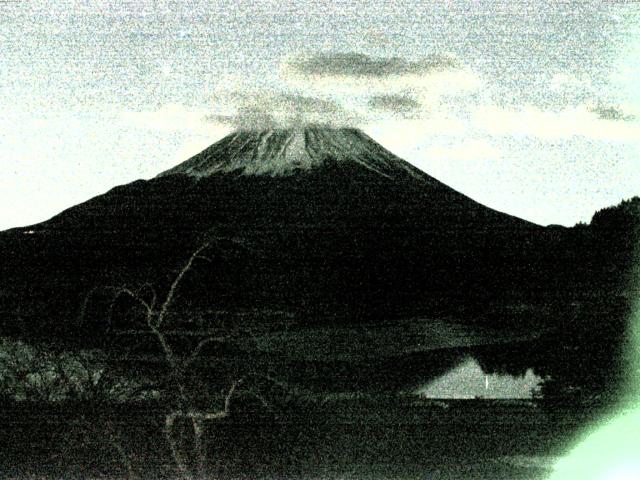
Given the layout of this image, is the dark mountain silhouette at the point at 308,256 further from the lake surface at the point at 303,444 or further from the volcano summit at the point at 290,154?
the lake surface at the point at 303,444

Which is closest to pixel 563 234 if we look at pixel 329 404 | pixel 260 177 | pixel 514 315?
pixel 514 315

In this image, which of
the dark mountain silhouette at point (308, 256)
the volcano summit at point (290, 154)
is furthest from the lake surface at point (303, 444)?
the volcano summit at point (290, 154)

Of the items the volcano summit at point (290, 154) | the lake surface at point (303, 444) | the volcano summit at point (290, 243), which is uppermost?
the volcano summit at point (290, 154)

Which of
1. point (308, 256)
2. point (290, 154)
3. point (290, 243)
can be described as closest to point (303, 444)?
point (308, 256)

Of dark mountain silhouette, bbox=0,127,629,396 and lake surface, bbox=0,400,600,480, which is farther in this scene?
dark mountain silhouette, bbox=0,127,629,396

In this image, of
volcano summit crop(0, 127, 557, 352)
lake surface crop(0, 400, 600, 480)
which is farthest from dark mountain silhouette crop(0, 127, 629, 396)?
lake surface crop(0, 400, 600, 480)

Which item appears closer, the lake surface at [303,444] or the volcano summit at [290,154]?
the lake surface at [303,444]

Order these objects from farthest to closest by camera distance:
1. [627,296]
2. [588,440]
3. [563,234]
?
1. [563,234]
2. [627,296]
3. [588,440]

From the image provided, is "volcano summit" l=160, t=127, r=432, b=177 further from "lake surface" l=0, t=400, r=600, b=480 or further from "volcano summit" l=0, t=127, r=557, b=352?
"lake surface" l=0, t=400, r=600, b=480

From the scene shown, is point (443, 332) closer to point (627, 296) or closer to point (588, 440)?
point (627, 296)
